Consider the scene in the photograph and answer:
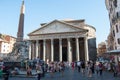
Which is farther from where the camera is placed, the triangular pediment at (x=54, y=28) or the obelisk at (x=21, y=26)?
the triangular pediment at (x=54, y=28)

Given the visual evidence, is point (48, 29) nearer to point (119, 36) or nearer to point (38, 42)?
point (38, 42)

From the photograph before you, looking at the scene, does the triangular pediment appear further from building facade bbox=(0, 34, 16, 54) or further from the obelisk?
building facade bbox=(0, 34, 16, 54)

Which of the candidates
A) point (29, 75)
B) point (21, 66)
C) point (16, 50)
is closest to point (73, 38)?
point (16, 50)

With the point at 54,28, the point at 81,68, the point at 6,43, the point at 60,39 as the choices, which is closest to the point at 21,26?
the point at 60,39

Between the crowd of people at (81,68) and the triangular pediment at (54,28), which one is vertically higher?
the triangular pediment at (54,28)

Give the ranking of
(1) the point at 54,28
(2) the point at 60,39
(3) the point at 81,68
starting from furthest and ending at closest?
(1) the point at 54,28
(2) the point at 60,39
(3) the point at 81,68

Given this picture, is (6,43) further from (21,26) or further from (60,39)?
(21,26)

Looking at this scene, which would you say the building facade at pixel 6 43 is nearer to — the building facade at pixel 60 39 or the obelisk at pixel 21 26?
the building facade at pixel 60 39

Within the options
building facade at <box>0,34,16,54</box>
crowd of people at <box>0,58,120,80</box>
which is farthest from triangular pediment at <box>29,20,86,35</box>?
building facade at <box>0,34,16,54</box>

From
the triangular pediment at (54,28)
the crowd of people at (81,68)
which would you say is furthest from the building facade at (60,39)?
the crowd of people at (81,68)

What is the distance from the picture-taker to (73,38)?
42094 millimetres

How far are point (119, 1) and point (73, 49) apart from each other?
2206cm

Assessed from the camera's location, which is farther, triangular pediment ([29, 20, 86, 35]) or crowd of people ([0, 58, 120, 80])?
triangular pediment ([29, 20, 86, 35])

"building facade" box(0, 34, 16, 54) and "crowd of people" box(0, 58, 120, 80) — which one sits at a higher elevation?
"building facade" box(0, 34, 16, 54)
